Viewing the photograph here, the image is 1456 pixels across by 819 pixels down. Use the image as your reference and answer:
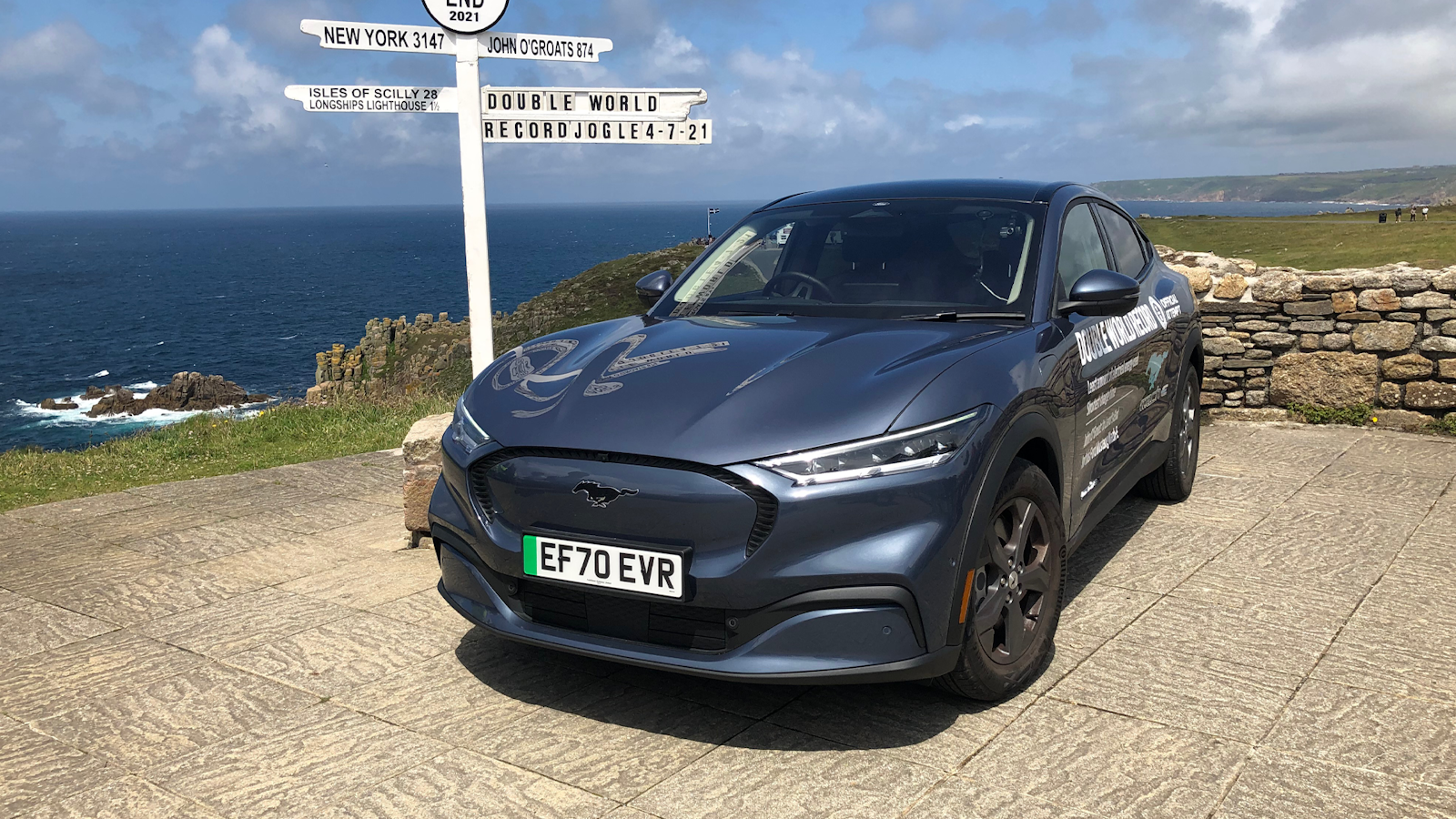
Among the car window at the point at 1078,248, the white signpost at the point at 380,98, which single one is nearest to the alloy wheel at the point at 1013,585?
the car window at the point at 1078,248

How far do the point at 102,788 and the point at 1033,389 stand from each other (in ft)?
9.53

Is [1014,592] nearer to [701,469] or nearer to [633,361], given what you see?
[701,469]

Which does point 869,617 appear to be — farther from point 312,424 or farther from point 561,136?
point 312,424

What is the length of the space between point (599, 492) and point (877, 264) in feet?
5.70

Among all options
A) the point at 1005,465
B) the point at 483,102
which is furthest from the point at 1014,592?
the point at 483,102

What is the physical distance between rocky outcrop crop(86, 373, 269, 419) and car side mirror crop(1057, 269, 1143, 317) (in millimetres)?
39273

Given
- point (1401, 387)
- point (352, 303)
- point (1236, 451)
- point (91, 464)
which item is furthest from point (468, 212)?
point (352, 303)

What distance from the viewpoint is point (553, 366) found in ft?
12.2

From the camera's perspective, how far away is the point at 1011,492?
3.29 meters

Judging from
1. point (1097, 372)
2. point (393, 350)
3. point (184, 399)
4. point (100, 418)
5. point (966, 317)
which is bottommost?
point (100, 418)

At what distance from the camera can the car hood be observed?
2998 mm

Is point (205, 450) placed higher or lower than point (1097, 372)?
lower

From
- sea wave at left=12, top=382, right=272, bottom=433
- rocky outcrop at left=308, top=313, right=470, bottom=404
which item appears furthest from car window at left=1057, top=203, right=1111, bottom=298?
rocky outcrop at left=308, top=313, right=470, bottom=404

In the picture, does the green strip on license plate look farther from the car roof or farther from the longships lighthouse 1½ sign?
the longships lighthouse 1½ sign
